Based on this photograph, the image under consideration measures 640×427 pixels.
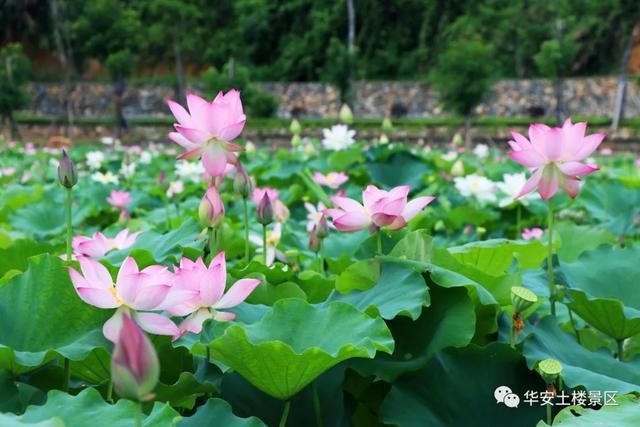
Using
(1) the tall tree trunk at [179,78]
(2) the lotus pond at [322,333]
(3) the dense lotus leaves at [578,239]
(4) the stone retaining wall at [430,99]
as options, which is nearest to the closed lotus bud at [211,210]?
(2) the lotus pond at [322,333]

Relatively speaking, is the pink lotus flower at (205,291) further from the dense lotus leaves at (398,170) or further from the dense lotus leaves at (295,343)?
the dense lotus leaves at (398,170)

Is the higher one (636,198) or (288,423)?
(288,423)

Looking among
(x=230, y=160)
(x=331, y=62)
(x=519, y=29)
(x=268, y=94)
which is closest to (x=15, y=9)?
(x=268, y=94)

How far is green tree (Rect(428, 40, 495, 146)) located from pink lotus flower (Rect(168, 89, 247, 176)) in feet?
36.4

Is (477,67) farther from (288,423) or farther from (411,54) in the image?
(288,423)

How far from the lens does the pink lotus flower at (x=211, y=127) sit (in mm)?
601

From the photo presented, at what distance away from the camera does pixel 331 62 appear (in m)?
13.8

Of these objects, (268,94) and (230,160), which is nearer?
(230,160)

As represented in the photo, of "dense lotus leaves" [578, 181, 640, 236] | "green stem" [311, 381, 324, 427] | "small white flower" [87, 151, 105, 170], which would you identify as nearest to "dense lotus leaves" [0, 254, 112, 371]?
"green stem" [311, 381, 324, 427]

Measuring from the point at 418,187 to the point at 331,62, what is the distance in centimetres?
1186

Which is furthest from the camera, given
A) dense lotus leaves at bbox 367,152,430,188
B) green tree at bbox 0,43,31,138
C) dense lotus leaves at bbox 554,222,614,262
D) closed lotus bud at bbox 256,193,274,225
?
green tree at bbox 0,43,31,138

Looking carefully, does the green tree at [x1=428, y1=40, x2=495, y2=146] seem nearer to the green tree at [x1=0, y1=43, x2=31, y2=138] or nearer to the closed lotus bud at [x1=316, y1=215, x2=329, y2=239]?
the green tree at [x1=0, y1=43, x2=31, y2=138]

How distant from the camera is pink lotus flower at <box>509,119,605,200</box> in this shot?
0.62 meters

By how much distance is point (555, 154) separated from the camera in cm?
64
